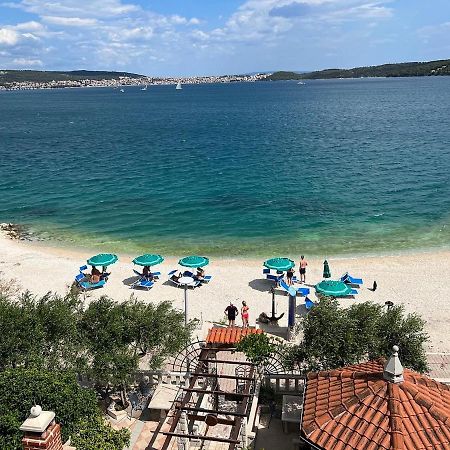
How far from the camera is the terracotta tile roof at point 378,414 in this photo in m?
7.35

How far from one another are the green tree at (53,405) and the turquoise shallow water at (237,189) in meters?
20.3

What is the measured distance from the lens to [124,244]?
103 feet

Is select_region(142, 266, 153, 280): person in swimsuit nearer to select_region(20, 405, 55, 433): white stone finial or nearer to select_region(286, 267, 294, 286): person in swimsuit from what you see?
select_region(286, 267, 294, 286): person in swimsuit

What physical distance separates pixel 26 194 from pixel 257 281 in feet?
95.0

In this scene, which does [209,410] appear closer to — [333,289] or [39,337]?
[39,337]

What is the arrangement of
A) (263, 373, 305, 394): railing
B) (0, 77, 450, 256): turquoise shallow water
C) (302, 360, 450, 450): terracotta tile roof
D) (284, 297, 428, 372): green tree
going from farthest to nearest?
(0, 77, 450, 256): turquoise shallow water, (263, 373, 305, 394): railing, (284, 297, 428, 372): green tree, (302, 360, 450, 450): terracotta tile roof

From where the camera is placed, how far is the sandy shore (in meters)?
20.6

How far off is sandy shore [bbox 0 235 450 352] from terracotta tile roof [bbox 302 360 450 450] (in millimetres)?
9297

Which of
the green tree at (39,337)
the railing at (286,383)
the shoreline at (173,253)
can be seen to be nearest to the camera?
the green tree at (39,337)

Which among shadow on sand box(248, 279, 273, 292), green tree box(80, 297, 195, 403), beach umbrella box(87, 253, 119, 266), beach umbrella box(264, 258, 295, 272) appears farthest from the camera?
beach umbrella box(87, 253, 119, 266)

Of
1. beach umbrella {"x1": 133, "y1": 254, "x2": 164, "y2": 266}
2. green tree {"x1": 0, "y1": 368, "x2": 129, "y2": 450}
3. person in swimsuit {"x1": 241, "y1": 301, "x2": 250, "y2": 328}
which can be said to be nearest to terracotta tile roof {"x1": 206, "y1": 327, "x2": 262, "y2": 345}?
person in swimsuit {"x1": 241, "y1": 301, "x2": 250, "y2": 328}

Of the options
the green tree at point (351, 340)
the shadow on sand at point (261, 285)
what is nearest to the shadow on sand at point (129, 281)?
the shadow on sand at point (261, 285)

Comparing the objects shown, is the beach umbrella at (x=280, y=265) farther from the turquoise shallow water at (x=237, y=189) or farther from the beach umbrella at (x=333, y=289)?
the turquoise shallow water at (x=237, y=189)

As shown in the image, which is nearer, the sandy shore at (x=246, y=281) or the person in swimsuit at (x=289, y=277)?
the sandy shore at (x=246, y=281)
